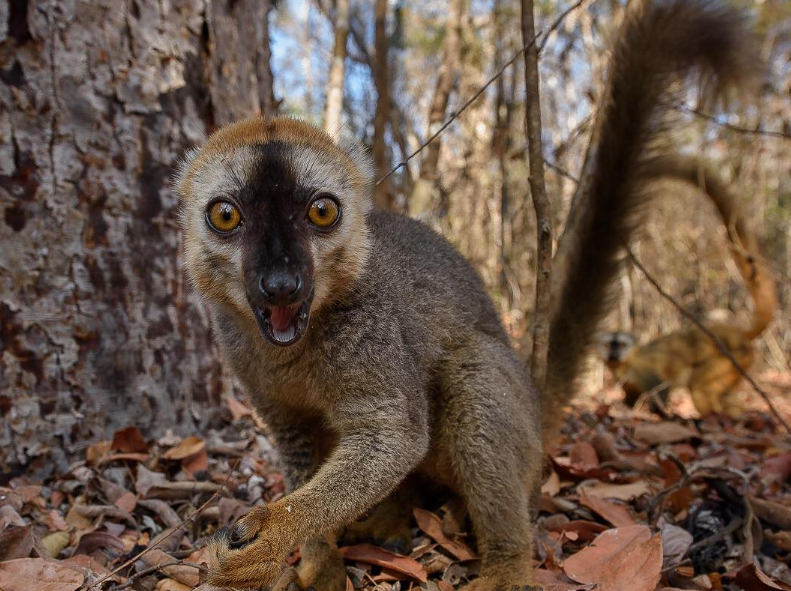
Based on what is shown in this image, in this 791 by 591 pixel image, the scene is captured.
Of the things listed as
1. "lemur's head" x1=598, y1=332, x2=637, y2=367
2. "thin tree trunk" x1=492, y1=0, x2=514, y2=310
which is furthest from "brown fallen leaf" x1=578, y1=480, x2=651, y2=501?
"lemur's head" x1=598, y1=332, x2=637, y2=367

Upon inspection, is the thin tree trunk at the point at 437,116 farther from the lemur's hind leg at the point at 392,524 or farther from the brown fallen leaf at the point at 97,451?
the brown fallen leaf at the point at 97,451

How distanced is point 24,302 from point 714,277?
1680cm

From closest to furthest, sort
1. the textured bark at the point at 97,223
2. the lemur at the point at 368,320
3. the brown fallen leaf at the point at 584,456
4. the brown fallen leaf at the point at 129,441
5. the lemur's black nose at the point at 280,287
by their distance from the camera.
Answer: the lemur's black nose at the point at 280,287, the lemur at the point at 368,320, the textured bark at the point at 97,223, the brown fallen leaf at the point at 129,441, the brown fallen leaf at the point at 584,456

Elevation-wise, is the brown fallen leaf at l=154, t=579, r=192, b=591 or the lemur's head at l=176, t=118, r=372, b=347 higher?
the lemur's head at l=176, t=118, r=372, b=347

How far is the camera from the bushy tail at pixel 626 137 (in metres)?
3.95

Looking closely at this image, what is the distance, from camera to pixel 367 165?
3.37 m

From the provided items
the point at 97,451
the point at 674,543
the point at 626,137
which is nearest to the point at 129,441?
the point at 97,451

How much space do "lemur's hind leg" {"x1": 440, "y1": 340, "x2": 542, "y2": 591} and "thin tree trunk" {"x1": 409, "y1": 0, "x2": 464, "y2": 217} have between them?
4275 mm

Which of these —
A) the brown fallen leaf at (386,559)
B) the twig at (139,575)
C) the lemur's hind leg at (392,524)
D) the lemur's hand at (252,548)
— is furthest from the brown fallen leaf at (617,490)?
the twig at (139,575)

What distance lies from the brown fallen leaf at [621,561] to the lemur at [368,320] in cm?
28

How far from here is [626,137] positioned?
4070 mm

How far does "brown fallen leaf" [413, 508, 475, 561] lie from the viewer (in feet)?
11.0

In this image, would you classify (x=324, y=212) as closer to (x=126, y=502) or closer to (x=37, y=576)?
(x=37, y=576)

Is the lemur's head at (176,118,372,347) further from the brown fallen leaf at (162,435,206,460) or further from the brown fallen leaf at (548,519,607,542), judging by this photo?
the brown fallen leaf at (548,519,607,542)
